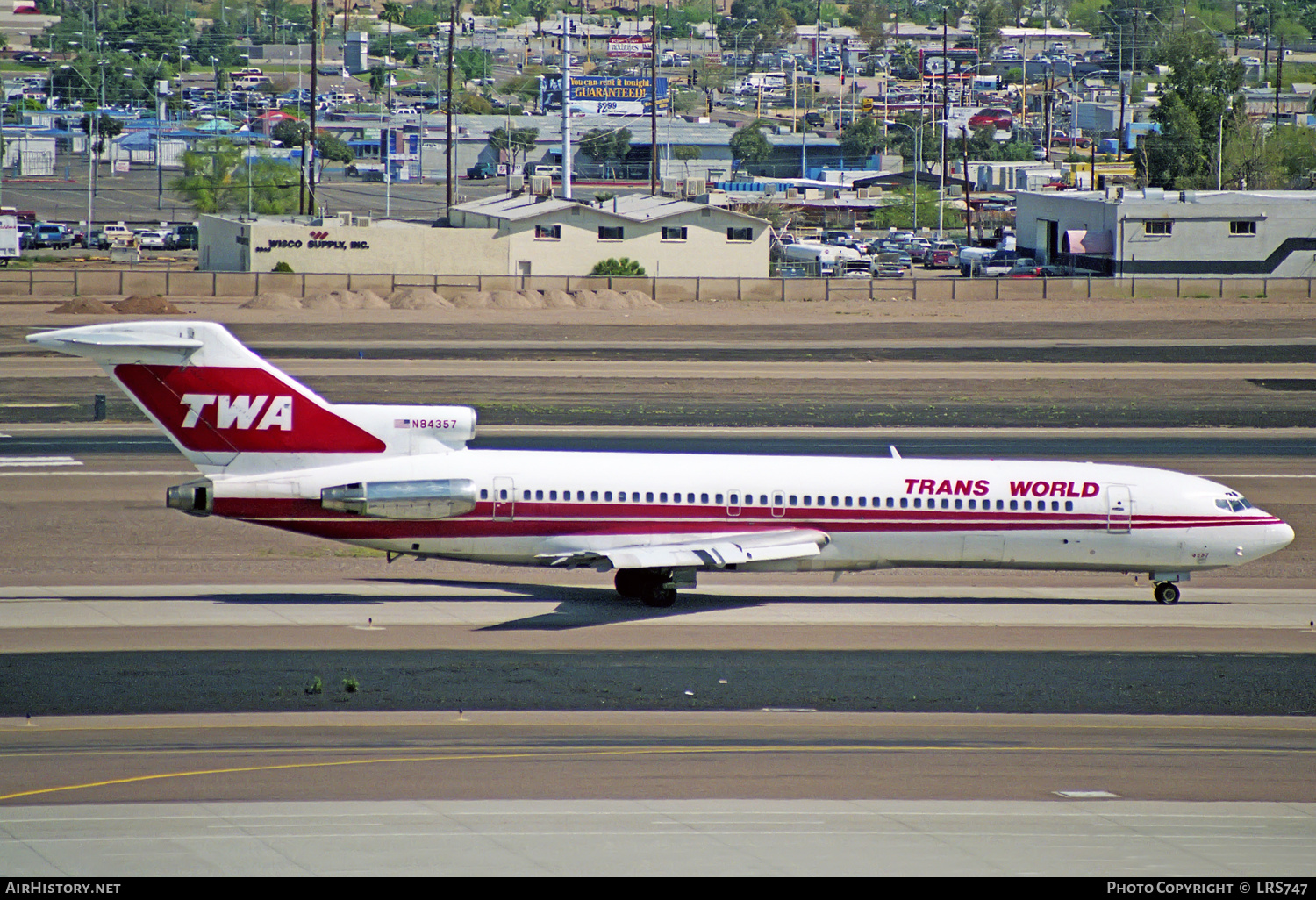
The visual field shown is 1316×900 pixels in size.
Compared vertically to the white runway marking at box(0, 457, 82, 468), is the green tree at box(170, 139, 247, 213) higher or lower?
higher

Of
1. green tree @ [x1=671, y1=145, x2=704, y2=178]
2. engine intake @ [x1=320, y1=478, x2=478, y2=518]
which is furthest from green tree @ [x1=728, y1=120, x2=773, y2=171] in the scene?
engine intake @ [x1=320, y1=478, x2=478, y2=518]

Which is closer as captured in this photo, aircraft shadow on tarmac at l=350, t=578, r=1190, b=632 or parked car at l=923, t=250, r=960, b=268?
aircraft shadow on tarmac at l=350, t=578, r=1190, b=632

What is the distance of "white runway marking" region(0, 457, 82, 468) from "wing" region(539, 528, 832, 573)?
21457mm

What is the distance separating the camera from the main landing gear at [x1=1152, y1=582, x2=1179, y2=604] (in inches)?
1372

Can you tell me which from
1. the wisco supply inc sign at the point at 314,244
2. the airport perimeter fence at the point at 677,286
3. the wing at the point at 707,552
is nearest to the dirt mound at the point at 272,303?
the airport perimeter fence at the point at 677,286

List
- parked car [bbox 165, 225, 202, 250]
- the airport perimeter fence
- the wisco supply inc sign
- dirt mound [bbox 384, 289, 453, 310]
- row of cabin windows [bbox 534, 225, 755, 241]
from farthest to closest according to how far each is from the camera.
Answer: parked car [bbox 165, 225, 202, 250]
row of cabin windows [bbox 534, 225, 755, 241]
the wisco supply inc sign
the airport perimeter fence
dirt mound [bbox 384, 289, 453, 310]

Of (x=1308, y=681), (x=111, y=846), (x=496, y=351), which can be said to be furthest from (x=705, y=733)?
(x=496, y=351)

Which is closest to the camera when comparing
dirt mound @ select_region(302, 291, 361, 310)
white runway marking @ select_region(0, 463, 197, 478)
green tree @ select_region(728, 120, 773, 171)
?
white runway marking @ select_region(0, 463, 197, 478)

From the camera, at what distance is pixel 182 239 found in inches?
4683

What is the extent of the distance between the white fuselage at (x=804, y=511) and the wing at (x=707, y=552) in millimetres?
190

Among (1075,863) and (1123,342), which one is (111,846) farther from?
(1123,342)

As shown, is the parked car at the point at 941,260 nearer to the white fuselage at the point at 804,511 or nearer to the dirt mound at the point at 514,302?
the dirt mound at the point at 514,302

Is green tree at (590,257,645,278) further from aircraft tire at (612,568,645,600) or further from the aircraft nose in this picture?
the aircraft nose

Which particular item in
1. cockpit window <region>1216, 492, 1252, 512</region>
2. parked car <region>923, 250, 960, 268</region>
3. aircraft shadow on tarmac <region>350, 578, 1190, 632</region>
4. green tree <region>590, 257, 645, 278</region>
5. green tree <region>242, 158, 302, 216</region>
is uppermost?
green tree <region>242, 158, 302, 216</region>
